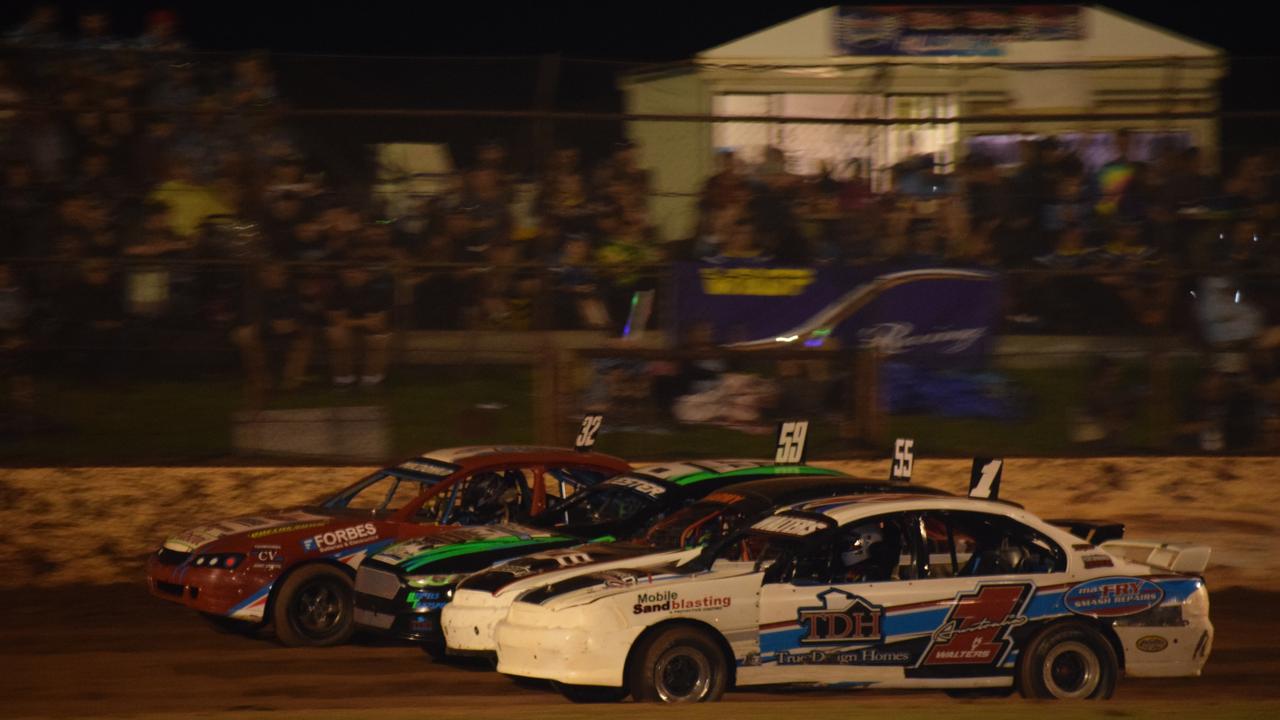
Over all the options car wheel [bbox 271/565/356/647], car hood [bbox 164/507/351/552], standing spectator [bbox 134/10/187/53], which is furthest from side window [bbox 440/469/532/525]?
standing spectator [bbox 134/10/187/53]

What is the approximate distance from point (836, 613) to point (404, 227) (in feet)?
25.5

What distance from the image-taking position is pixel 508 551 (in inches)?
390

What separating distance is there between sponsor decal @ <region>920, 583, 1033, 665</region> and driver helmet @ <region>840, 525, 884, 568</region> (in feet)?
1.75

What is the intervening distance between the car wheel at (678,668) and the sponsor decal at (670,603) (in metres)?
0.12

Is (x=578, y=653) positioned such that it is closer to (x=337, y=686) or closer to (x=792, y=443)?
(x=337, y=686)

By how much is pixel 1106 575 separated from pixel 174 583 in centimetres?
592

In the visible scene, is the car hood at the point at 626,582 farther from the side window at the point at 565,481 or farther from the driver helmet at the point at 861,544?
the side window at the point at 565,481

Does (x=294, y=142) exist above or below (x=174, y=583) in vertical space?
above

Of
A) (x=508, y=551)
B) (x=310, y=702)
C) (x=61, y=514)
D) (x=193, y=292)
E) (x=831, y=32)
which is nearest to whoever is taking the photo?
(x=310, y=702)

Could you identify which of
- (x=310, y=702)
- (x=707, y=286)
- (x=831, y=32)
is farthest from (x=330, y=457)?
(x=831, y=32)

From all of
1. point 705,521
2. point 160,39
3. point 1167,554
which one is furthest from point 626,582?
point 160,39

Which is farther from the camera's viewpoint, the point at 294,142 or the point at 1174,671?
the point at 294,142

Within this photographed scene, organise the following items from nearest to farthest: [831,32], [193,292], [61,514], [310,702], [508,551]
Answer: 1. [310,702]
2. [508,551]
3. [61,514]
4. [193,292]
5. [831,32]

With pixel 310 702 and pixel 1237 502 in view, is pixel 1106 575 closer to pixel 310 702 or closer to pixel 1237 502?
pixel 310 702
